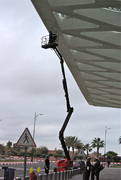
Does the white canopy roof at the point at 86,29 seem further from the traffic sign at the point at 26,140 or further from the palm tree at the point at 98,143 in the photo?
the palm tree at the point at 98,143

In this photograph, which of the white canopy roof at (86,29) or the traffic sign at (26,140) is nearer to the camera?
the traffic sign at (26,140)

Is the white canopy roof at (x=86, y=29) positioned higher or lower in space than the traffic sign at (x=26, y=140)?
higher

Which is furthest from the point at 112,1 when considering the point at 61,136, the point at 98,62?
the point at 61,136

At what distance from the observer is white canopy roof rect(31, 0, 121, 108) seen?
38.3 feet

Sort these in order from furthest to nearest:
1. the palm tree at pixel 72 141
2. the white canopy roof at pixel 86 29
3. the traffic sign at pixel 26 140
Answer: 1. the palm tree at pixel 72 141
2. the white canopy roof at pixel 86 29
3. the traffic sign at pixel 26 140

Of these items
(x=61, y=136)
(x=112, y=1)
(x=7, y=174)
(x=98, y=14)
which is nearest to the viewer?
(x=7, y=174)

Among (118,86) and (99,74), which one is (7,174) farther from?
(118,86)

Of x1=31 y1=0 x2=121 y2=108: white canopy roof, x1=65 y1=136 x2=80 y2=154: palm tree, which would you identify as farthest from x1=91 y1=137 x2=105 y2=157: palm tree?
x1=31 y1=0 x2=121 y2=108: white canopy roof

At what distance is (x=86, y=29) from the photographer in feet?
44.2

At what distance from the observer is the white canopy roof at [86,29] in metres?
11.7

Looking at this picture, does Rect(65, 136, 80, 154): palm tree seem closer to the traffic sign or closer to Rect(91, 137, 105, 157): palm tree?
Rect(91, 137, 105, 157): palm tree

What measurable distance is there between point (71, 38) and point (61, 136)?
728 centimetres

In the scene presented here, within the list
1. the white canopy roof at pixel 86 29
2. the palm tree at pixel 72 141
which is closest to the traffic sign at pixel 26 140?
the white canopy roof at pixel 86 29

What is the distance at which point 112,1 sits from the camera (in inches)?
428
